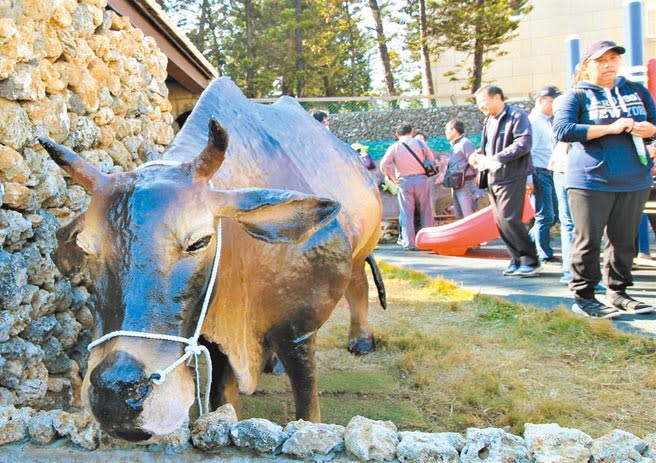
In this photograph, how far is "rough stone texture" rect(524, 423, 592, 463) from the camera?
212 centimetres

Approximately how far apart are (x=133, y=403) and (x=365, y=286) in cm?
287

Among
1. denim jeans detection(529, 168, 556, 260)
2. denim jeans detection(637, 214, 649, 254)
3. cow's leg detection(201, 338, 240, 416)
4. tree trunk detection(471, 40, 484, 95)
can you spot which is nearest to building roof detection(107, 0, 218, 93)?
cow's leg detection(201, 338, 240, 416)

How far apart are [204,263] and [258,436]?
2.25 feet

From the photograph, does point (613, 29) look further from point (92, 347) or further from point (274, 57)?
point (92, 347)

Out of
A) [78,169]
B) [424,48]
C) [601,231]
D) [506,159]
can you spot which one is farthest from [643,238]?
[424,48]

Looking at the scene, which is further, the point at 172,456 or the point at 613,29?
the point at 613,29

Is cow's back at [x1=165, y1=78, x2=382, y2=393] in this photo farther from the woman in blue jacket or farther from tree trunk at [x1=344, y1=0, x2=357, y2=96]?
tree trunk at [x1=344, y1=0, x2=357, y2=96]

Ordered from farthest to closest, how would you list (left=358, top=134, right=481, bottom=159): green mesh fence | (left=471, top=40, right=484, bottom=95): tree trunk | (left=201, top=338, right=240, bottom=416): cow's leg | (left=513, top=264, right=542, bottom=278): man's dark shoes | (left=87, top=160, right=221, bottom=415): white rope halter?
1. (left=471, top=40, right=484, bottom=95): tree trunk
2. (left=358, top=134, right=481, bottom=159): green mesh fence
3. (left=513, top=264, right=542, bottom=278): man's dark shoes
4. (left=201, top=338, right=240, bottom=416): cow's leg
5. (left=87, top=160, right=221, bottom=415): white rope halter

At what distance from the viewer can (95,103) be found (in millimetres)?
A: 3932

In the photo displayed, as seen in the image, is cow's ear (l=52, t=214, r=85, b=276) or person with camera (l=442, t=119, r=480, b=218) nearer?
cow's ear (l=52, t=214, r=85, b=276)

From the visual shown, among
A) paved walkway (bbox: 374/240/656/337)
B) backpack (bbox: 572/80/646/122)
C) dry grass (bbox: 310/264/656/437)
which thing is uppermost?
backpack (bbox: 572/80/646/122)

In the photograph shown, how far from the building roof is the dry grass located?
2948mm

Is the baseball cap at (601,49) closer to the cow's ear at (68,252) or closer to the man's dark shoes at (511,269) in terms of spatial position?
the man's dark shoes at (511,269)

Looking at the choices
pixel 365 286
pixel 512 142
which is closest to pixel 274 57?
pixel 512 142
